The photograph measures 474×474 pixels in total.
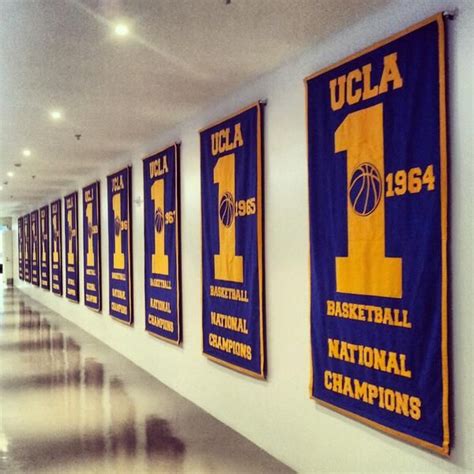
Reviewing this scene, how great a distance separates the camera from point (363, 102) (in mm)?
4320

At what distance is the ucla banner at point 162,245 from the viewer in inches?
319

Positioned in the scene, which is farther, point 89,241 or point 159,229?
point 89,241

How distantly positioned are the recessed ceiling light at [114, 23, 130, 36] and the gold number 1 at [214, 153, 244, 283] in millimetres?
2022

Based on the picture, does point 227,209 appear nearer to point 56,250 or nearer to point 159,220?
point 159,220

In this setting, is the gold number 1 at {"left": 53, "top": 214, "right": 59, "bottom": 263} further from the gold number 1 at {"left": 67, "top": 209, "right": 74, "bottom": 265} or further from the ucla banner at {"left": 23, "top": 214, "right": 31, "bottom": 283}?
the ucla banner at {"left": 23, "top": 214, "right": 31, "bottom": 283}

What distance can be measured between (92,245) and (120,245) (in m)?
2.42

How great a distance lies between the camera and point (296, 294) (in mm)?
5316

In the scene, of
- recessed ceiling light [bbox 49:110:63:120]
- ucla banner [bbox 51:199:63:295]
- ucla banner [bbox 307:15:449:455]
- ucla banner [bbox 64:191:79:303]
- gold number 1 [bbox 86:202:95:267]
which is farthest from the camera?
ucla banner [bbox 51:199:63:295]

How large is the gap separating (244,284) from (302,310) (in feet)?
3.27

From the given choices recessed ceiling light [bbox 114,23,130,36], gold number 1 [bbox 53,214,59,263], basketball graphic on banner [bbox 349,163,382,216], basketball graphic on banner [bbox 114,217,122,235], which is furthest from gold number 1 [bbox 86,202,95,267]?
basketball graphic on banner [bbox 349,163,382,216]

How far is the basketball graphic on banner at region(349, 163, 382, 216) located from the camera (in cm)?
417

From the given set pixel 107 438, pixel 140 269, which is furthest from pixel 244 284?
pixel 140 269

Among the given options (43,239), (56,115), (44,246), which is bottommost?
(44,246)

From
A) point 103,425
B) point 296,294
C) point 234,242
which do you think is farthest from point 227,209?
point 103,425
